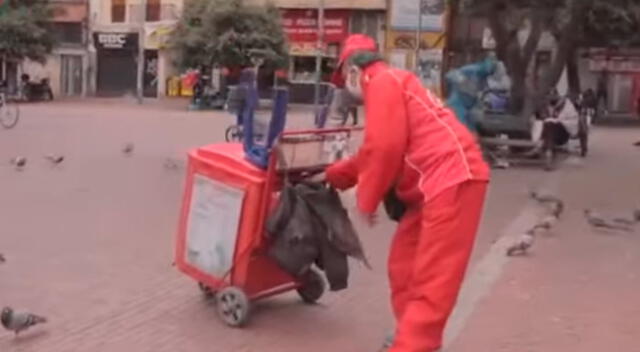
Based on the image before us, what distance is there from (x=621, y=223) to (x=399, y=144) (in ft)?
23.5

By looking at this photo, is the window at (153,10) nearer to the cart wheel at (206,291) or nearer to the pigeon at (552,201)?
the pigeon at (552,201)

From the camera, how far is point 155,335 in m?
6.31

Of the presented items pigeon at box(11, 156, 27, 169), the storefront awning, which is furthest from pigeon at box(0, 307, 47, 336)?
the storefront awning

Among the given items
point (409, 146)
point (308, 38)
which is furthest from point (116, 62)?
point (409, 146)

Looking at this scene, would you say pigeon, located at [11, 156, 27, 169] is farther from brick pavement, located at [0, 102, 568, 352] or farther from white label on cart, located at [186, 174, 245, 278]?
white label on cart, located at [186, 174, 245, 278]

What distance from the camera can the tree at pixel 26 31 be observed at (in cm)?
→ 4369

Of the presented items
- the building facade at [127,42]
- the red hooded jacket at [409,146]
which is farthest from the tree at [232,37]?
the red hooded jacket at [409,146]

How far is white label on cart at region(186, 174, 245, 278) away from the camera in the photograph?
21.0 feet

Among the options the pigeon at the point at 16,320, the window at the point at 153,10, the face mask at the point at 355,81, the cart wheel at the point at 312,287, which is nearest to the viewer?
the face mask at the point at 355,81

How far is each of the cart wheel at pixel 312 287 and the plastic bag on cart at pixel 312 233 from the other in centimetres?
48

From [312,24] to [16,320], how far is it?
46.3 meters

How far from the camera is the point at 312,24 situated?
51.7m

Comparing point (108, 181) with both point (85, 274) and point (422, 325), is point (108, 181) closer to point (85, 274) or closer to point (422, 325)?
point (85, 274)

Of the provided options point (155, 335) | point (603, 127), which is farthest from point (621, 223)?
point (603, 127)
